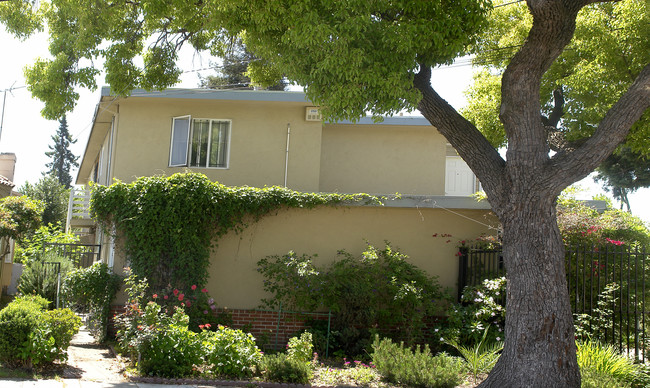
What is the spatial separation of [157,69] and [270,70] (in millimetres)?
2392

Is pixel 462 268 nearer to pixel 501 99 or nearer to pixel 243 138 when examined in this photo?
pixel 501 99

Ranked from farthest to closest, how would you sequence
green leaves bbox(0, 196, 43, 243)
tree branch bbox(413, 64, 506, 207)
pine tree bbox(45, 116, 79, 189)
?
1. pine tree bbox(45, 116, 79, 189)
2. green leaves bbox(0, 196, 43, 243)
3. tree branch bbox(413, 64, 506, 207)

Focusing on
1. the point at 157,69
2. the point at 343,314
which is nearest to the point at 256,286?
the point at 343,314

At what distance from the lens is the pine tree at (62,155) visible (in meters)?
57.7

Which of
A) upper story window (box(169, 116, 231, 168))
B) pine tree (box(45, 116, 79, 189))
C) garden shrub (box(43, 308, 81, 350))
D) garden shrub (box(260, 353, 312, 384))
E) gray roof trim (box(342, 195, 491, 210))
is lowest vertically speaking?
garden shrub (box(260, 353, 312, 384))

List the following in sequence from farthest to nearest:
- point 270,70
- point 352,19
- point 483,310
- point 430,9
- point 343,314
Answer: point 270,70, point 343,314, point 483,310, point 430,9, point 352,19

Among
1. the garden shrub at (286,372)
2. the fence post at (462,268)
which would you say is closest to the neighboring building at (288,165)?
the fence post at (462,268)

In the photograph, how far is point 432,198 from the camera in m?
12.7

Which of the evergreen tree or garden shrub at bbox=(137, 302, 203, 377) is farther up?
the evergreen tree

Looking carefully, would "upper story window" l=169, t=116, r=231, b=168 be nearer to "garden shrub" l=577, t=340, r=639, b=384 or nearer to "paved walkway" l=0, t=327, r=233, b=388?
"paved walkway" l=0, t=327, r=233, b=388

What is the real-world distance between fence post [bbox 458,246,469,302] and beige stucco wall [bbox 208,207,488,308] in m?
0.14

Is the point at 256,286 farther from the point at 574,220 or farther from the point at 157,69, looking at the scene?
the point at 574,220

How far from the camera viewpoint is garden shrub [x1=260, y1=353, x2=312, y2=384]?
914 centimetres

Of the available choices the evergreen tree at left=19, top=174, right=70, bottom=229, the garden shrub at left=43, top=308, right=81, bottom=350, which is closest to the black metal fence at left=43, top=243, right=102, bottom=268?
the garden shrub at left=43, top=308, right=81, bottom=350
